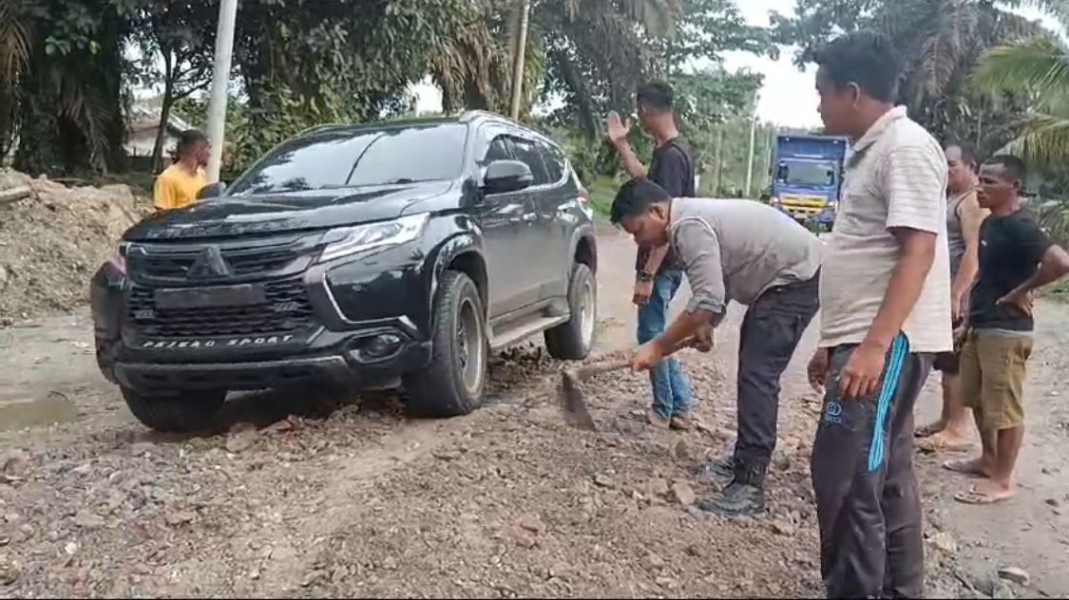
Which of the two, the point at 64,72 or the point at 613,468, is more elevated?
the point at 64,72

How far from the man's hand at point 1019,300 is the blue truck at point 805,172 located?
26758mm

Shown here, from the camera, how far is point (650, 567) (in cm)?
363

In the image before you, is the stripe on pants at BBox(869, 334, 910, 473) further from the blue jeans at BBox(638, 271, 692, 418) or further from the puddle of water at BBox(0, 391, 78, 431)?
the puddle of water at BBox(0, 391, 78, 431)

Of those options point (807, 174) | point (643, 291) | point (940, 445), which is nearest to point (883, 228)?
point (643, 291)

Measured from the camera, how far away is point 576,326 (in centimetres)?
800

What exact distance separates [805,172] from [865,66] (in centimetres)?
3033

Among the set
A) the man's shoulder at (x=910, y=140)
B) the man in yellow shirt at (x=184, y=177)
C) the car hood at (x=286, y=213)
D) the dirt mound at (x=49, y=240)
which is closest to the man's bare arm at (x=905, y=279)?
the man's shoulder at (x=910, y=140)

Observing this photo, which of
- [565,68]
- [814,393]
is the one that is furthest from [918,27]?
[814,393]

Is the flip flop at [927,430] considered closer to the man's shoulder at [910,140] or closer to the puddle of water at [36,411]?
the man's shoulder at [910,140]

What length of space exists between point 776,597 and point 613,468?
1243 millimetres

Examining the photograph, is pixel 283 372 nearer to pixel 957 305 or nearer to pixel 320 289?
pixel 320 289

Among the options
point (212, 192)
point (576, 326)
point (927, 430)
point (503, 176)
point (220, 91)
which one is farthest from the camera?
point (220, 91)

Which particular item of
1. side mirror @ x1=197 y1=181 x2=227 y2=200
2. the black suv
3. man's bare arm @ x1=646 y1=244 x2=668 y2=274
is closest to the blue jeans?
man's bare arm @ x1=646 y1=244 x2=668 y2=274

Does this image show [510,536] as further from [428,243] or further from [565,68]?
[565,68]
